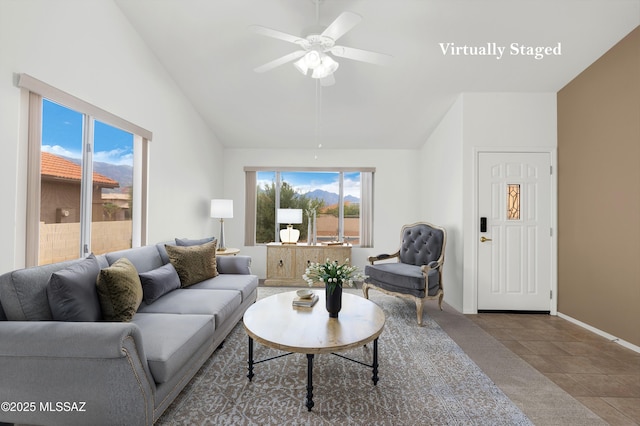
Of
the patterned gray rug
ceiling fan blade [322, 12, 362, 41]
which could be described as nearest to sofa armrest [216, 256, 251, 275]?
the patterned gray rug

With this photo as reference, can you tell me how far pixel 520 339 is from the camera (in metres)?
2.88

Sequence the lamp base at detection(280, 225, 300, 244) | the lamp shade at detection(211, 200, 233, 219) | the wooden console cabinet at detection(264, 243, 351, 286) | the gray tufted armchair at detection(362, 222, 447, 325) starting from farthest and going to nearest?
the lamp base at detection(280, 225, 300, 244) → the wooden console cabinet at detection(264, 243, 351, 286) → the lamp shade at detection(211, 200, 233, 219) → the gray tufted armchair at detection(362, 222, 447, 325)

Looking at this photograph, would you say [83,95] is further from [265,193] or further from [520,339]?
[520,339]

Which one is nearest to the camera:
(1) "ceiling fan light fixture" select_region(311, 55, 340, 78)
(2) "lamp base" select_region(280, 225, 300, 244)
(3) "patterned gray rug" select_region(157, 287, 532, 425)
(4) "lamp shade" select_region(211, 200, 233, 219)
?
(3) "patterned gray rug" select_region(157, 287, 532, 425)

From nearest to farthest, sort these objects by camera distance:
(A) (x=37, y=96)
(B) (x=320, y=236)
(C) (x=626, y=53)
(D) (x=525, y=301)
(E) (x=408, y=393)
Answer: (E) (x=408, y=393), (A) (x=37, y=96), (C) (x=626, y=53), (D) (x=525, y=301), (B) (x=320, y=236)

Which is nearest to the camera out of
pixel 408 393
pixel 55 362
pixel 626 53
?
pixel 55 362

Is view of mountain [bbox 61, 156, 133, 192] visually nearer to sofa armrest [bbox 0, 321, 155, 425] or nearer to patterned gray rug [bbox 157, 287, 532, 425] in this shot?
sofa armrest [bbox 0, 321, 155, 425]

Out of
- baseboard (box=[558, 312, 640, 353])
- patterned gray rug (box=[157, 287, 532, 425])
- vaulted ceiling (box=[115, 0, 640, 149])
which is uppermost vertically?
vaulted ceiling (box=[115, 0, 640, 149])

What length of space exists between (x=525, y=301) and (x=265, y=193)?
4.27 m

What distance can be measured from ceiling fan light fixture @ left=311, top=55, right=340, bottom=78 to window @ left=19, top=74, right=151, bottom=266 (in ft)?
6.43

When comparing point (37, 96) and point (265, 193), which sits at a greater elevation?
point (37, 96)

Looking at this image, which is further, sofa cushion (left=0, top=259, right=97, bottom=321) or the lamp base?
the lamp base

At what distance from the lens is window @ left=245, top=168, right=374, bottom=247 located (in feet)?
18.2

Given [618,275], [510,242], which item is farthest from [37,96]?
[618,275]
